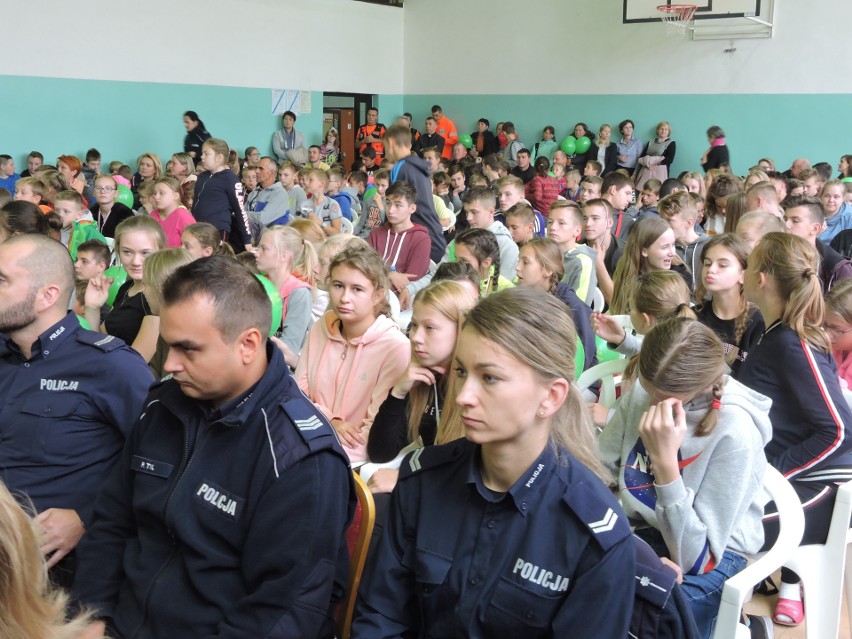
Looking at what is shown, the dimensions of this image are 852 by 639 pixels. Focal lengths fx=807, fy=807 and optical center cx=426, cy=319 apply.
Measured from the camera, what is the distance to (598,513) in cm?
152

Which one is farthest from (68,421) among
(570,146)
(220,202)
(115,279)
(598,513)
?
(570,146)

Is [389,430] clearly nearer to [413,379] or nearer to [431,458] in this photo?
[413,379]

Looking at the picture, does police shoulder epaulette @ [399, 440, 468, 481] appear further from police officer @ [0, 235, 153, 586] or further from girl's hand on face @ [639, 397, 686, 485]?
police officer @ [0, 235, 153, 586]

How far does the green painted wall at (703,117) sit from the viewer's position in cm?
1246

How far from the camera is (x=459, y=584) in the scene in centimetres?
156

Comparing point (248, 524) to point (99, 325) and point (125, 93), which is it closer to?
point (99, 325)

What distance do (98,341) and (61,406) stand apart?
22 cm

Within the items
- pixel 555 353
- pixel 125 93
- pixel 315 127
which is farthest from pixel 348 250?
pixel 315 127

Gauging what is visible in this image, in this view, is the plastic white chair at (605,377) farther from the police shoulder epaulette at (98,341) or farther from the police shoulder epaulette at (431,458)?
the police shoulder epaulette at (98,341)

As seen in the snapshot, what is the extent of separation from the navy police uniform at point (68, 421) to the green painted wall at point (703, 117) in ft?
41.3

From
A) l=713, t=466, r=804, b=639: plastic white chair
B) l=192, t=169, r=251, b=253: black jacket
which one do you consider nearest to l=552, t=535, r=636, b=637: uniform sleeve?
l=713, t=466, r=804, b=639: plastic white chair

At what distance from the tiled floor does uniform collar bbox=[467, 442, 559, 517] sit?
180 cm

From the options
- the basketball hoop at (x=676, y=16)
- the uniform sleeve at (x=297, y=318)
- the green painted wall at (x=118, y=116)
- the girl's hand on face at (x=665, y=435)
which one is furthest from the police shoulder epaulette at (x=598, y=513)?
the basketball hoop at (x=676, y=16)

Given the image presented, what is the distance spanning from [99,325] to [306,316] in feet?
3.53
